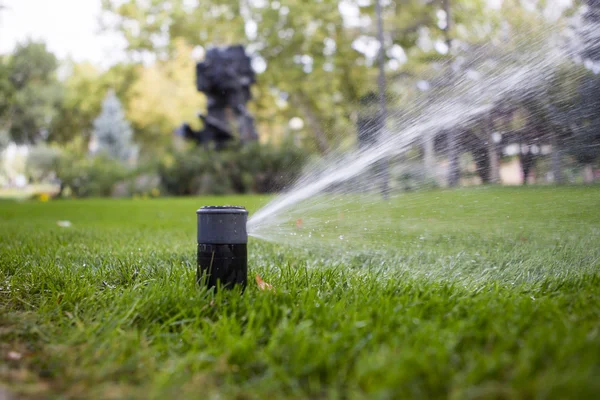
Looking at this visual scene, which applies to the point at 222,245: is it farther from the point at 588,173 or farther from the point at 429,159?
the point at 429,159

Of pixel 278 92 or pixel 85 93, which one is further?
pixel 85 93

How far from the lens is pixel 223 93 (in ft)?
54.8

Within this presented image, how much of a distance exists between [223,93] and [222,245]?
49.9ft

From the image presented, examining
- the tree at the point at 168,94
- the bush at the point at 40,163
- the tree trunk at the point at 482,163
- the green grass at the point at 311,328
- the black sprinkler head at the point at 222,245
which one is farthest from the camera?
the tree at the point at 168,94

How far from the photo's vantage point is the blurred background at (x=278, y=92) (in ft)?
16.7

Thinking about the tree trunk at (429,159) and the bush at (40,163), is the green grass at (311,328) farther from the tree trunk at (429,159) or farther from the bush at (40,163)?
A: the bush at (40,163)

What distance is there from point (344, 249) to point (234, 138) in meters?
12.7

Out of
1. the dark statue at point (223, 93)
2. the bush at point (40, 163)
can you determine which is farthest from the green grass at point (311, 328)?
the bush at point (40, 163)

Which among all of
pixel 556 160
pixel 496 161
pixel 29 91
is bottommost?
pixel 556 160

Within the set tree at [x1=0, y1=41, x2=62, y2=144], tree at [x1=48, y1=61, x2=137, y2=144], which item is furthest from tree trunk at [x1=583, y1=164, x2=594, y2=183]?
→ tree at [x1=48, y1=61, x2=137, y2=144]

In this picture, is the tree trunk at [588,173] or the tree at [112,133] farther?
the tree at [112,133]

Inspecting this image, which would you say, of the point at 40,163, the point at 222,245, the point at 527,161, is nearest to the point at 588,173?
the point at 527,161

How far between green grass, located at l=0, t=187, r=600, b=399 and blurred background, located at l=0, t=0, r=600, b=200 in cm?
196

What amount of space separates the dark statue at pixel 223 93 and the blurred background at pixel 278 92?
66 cm
